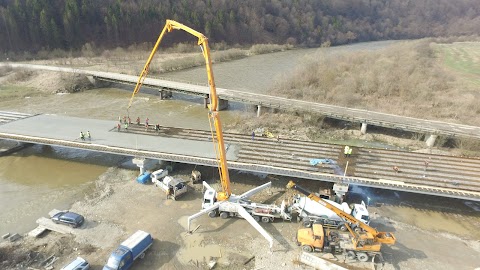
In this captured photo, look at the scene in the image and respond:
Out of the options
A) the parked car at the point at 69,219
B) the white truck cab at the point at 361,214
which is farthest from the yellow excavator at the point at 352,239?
the parked car at the point at 69,219

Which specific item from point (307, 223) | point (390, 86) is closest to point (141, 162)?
point (307, 223)

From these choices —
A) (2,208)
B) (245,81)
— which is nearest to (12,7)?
(245,81)

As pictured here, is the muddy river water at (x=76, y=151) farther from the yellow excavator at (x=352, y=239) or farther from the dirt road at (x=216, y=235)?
the yellow excavator at (x=352, y=239)

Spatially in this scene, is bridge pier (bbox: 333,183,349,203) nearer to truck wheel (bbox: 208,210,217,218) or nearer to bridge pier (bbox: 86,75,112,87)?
truck wheel (bbox: 208,210,217,218)

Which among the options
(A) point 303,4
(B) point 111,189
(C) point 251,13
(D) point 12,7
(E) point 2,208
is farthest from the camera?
(A) point 303,4

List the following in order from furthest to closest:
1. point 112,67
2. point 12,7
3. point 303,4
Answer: point 303,4 < point 12,7 < point 112,67

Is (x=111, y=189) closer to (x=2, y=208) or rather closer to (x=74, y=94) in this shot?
(x=2, y=208)

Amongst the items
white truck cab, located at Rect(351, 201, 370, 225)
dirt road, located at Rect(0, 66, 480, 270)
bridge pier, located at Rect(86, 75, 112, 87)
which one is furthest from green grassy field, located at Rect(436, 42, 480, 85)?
bridge pier, located at Rect(86, 75, 112, 87)
